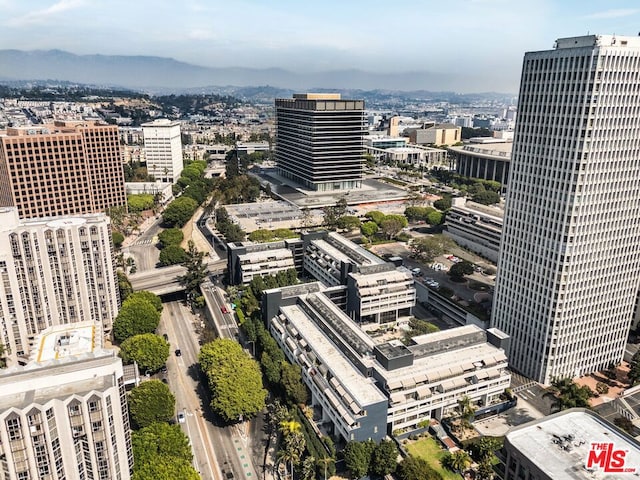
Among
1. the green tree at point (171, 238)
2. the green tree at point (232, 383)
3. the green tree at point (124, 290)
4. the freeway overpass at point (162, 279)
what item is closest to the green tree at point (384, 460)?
the green tree at point (232, 383)

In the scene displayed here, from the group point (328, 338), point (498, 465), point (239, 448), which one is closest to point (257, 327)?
point (328, 338)

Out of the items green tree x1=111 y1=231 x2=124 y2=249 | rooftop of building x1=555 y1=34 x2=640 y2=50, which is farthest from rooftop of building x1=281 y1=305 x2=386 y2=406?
Result: green tree x1=111 y1=231 x2=124 y2=249

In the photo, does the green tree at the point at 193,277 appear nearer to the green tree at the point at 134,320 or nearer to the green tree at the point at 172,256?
the green tree at the point at 172,256

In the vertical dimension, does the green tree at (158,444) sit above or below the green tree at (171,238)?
below

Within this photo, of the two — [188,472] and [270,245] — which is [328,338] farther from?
[270,245]

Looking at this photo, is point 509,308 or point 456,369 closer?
point 456,369

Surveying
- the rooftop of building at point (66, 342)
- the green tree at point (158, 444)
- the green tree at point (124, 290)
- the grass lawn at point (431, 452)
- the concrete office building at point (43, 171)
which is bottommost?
the grass lawn at point (431, 452)

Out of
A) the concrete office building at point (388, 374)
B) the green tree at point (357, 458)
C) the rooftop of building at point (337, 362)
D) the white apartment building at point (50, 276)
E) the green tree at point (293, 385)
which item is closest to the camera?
the green tree at point (357, 458)
